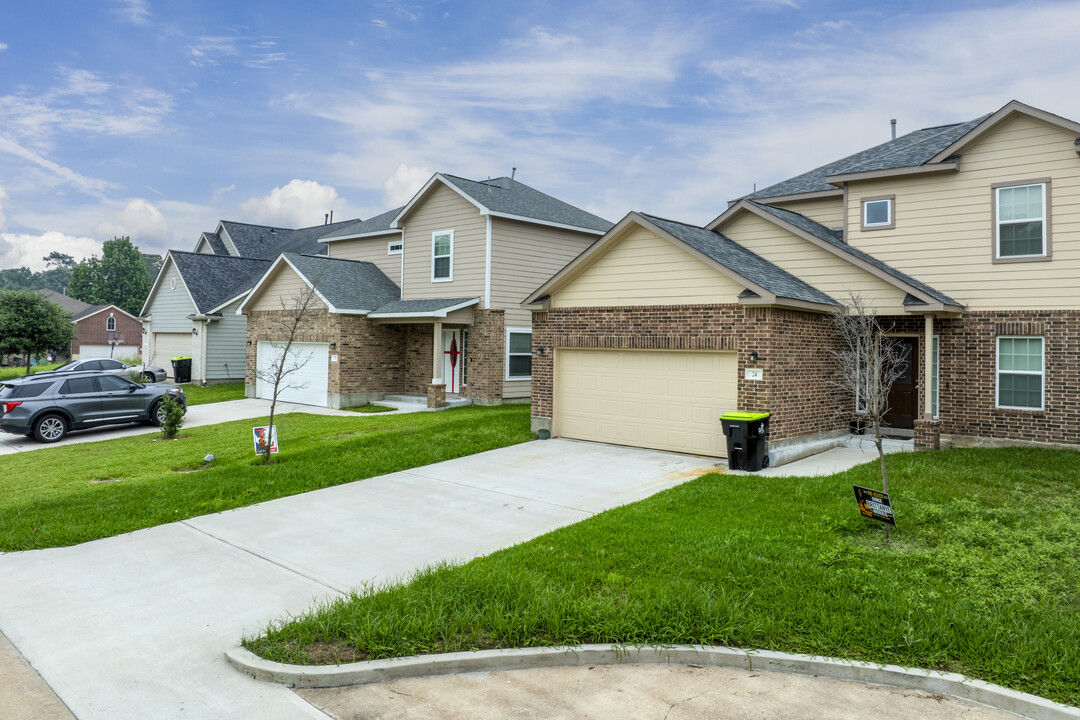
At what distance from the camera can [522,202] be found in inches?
838

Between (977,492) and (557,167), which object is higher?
(557,167)

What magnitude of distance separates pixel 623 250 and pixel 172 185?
20.6 meters

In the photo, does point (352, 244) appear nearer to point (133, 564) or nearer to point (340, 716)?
point (133, 564)

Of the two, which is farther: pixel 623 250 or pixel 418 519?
pixel 623 250

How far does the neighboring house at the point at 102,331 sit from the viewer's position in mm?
58906

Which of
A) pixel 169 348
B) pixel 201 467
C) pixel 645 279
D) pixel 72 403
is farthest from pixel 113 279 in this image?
pixel 645 279

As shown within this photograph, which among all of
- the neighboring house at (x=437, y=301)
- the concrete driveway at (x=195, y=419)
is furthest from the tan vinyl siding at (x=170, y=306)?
the concrete driveway at (x=195, y=419)

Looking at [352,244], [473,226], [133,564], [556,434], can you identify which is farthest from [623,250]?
[352,244]

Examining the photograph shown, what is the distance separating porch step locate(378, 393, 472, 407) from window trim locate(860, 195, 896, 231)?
37.8 ft

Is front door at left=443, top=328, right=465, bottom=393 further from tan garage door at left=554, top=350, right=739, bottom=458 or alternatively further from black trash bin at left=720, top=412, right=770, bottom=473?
black trash bin at left=720, top=412, right=770, bottom=473

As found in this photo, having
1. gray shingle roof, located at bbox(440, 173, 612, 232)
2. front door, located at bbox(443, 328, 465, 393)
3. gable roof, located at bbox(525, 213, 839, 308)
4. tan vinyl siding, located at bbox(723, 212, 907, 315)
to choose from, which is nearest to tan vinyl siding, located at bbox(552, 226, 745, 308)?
gable roof, located at bbox(525, 213, 839, 308)

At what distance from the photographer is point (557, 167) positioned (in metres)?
27.8

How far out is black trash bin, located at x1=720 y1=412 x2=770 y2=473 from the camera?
1148 cm

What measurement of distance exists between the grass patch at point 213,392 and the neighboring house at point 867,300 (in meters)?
14.0
